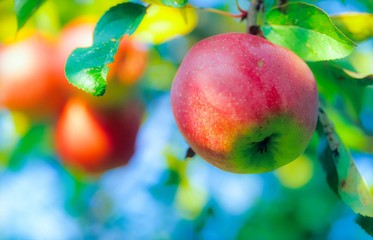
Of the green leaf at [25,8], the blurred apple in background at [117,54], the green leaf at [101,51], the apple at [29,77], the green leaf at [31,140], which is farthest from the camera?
the green leaf at [31,140]

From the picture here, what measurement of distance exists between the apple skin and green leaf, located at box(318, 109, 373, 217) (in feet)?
0.48

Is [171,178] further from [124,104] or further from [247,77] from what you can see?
[247,77]

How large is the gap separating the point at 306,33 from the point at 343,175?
0.89 ft

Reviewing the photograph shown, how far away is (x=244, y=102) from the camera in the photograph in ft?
2.63

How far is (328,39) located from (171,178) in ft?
4.46

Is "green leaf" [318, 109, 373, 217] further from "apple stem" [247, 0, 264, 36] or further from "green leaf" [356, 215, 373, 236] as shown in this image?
"apple stem" [247, 0, 264, 36]

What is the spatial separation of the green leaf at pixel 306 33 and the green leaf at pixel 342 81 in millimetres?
141

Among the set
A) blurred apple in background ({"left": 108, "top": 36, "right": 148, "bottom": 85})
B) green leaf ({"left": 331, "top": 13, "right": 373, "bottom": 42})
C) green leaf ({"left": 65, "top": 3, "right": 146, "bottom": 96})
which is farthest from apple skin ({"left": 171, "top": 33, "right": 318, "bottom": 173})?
blurred apple in background ({"left": 108, "top": 36, "right": 148, "bottom": 85})

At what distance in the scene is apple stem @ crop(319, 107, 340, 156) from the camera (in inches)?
40.0

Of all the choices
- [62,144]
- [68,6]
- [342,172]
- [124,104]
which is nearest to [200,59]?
[342,172]

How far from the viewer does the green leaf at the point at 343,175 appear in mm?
932

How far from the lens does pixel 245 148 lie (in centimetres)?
84

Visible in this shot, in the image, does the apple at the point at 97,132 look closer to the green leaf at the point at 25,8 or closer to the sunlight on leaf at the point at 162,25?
the sunlight on leaf at the point at 162,25

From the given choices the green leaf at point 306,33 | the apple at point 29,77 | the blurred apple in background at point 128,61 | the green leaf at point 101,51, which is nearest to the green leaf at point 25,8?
the green leaf at point 101,51
